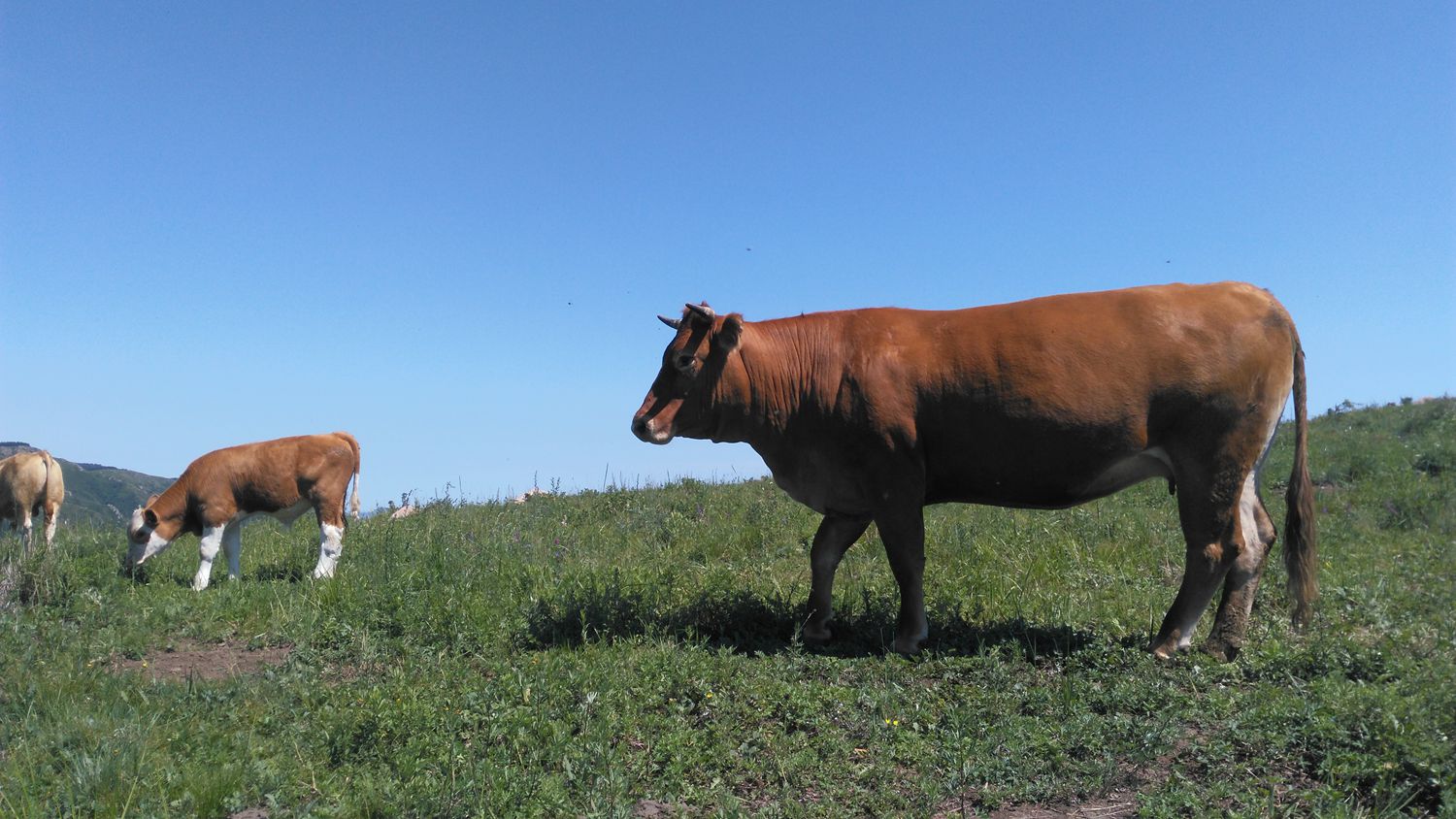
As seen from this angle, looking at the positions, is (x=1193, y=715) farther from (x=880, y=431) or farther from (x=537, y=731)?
(x=537, y=731)

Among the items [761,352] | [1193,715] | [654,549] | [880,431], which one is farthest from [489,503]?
[1193,715]

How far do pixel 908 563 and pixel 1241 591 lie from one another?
2119mm

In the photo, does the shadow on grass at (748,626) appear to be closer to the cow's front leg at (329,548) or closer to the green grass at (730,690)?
the green grass at (730,690)

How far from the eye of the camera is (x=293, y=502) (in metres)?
11.4

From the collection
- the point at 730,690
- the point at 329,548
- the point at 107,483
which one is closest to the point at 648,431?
the point at 730,690

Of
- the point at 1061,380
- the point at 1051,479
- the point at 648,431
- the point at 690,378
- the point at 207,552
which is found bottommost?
the point at 207,552

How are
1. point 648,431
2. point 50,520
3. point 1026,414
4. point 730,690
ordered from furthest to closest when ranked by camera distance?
point 50,520
point 648,431
point 1026,414
point 730,690

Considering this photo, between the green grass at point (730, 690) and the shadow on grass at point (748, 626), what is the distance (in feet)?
0.10

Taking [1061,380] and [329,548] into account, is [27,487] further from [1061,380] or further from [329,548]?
[1061,380]

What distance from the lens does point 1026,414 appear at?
6.48m

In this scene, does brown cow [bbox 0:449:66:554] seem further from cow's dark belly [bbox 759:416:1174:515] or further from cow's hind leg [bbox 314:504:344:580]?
cow's dark belly [bbox 759:416:1174:515]

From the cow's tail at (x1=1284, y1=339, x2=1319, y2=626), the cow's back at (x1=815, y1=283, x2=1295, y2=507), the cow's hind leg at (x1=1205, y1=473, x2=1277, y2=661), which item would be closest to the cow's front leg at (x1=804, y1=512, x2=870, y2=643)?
the cow's back at (x1=815, y1=283, x2=1295, y2=507)

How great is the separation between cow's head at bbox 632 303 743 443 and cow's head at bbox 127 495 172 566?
6.73 metres

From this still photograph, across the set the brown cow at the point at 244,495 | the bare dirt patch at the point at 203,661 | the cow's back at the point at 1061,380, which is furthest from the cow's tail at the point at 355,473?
the cow's back at the point at 1061,380
